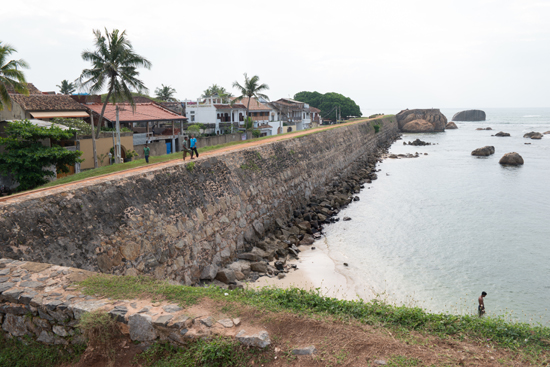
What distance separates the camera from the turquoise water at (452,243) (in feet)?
52.3

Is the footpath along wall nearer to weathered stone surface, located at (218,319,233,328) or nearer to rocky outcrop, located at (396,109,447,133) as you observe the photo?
weathered stone surface, located at (218,319,233,328)

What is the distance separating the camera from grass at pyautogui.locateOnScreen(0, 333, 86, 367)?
673 cm

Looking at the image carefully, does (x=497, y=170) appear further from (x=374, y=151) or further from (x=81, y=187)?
(x=81, y=187)

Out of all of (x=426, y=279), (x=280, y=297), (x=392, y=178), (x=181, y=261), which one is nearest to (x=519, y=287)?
(x=426, y=279)

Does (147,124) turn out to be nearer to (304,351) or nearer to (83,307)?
(83,307)

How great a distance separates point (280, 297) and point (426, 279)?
1167cm

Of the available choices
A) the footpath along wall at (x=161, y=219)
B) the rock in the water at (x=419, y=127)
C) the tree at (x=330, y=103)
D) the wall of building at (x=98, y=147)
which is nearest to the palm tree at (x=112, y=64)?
the wall of building at (x=98, y=147)

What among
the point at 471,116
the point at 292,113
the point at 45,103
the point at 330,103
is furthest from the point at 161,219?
the point at 471,116

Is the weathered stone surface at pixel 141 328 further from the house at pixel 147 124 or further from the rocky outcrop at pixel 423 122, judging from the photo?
the rocky outcrop at pixel 423 122

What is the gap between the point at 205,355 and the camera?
249 inches

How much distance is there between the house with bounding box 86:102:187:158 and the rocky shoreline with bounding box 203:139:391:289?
53.0 ft

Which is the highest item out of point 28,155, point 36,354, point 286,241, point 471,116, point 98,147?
point 471,116

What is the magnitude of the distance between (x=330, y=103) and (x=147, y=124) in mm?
70281

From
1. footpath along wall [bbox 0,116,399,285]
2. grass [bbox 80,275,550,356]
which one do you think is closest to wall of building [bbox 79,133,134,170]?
footpath along wall [bbox 0,116,399,285]
